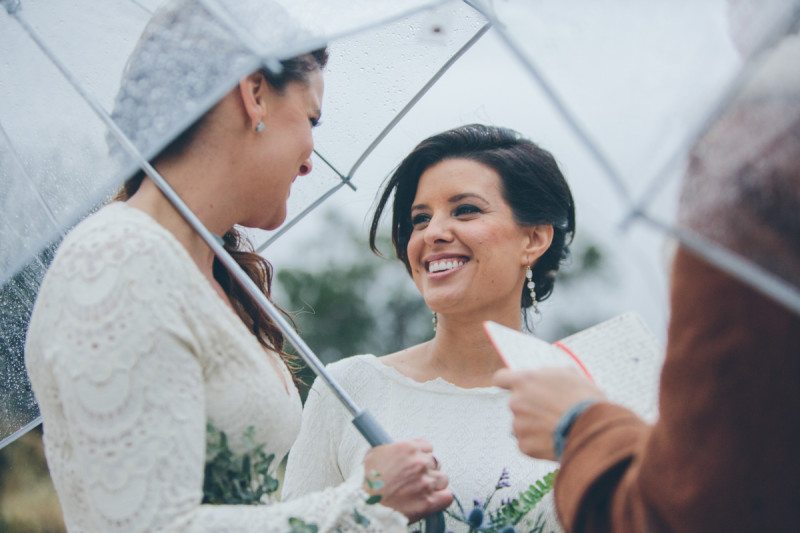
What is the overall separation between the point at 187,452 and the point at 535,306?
2.23 m

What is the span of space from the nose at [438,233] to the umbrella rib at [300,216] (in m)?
0.35

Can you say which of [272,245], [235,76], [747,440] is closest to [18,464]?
[272,245]

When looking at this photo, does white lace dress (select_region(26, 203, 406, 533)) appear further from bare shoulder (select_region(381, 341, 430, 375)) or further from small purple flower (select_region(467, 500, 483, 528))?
bare shoulder (select_region(381, 341, 430, 375))

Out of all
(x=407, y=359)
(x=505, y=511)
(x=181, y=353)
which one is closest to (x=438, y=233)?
(x=407, y=359)

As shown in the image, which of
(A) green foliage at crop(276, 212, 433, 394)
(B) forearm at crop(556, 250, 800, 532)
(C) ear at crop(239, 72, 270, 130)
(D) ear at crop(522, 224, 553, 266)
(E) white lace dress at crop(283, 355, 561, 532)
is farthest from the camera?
(A) green foliage at crop(276, 212, 433, 394)

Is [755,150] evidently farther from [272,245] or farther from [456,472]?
[272,245]

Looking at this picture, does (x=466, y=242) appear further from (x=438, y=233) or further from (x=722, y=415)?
(x=722, y=415)

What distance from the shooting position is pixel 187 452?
6.84ft

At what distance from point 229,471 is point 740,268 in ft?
4.21

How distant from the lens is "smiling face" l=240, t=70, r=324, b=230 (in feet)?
8.48

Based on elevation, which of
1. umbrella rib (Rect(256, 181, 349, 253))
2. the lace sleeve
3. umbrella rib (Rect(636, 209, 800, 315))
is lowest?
umbrella rib (Rect(636, 209, 800, 315))

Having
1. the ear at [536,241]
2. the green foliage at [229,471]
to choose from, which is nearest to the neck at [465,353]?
the ear at [536,241]

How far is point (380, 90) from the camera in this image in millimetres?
3422

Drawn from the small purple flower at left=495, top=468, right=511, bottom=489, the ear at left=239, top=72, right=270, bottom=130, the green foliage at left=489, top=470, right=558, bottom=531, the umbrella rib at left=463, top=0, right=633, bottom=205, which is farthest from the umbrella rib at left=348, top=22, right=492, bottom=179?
the umbrella rib at left=463, top=0, right=633, bottom=205
